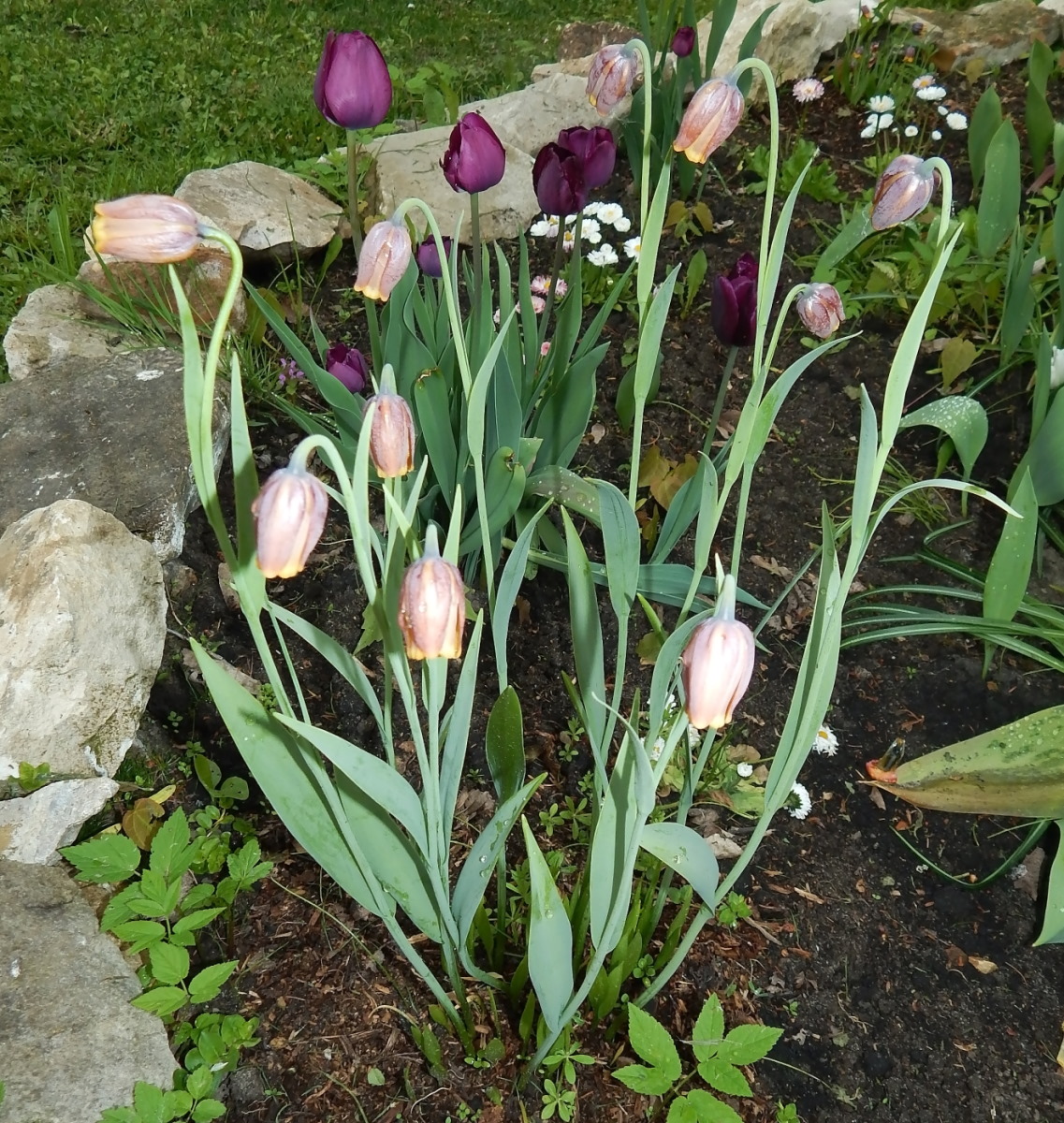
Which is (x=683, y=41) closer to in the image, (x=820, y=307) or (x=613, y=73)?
(x=613, y=73)

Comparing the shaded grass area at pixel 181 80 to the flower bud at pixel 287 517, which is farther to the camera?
the shaded grass area at pixel 181 80

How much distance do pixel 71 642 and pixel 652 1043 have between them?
0.99 metres

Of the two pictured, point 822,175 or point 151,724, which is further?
point 822,175

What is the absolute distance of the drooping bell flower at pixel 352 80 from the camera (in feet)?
4.70

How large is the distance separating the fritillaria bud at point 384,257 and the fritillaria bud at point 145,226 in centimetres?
21

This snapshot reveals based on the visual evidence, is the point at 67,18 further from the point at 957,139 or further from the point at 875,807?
the point at 875,807

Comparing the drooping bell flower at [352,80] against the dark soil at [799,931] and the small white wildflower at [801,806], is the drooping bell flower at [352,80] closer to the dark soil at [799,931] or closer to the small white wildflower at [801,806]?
the dark soil at [799,931]

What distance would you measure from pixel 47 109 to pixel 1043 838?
375cm

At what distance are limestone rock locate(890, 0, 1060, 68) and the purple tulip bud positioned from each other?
56.6 inches

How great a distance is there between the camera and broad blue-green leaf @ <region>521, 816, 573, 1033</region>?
1.03m

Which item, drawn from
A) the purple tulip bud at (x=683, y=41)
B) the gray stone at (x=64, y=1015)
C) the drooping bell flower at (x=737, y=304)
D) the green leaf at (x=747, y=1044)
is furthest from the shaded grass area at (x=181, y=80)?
the green leaf at (x=747, y=1044)

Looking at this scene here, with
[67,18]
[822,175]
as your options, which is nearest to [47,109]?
[67,18]

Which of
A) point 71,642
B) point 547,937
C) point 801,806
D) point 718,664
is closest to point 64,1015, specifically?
point 71,642

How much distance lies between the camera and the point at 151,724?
1.66 metres
